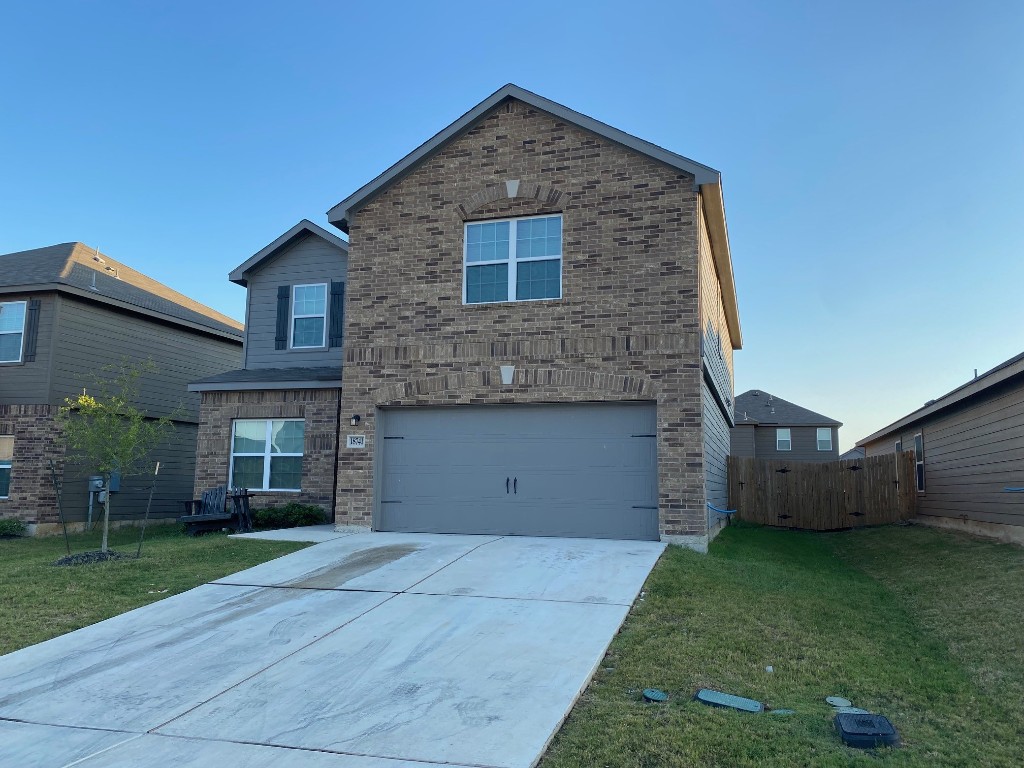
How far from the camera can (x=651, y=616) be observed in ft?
24.2

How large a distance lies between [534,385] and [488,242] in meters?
2.60

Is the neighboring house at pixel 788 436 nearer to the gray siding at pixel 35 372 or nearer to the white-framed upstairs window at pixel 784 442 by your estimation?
the white-framed upstairs window at pixel 784 442

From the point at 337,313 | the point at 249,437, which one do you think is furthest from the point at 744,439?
the point at 249,437

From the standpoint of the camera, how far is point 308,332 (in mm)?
16781

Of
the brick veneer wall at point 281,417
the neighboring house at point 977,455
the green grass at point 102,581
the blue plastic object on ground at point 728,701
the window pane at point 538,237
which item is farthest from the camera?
the brick veneer wall at point 281,417

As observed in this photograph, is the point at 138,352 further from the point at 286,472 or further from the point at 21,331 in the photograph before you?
the point at 286,472

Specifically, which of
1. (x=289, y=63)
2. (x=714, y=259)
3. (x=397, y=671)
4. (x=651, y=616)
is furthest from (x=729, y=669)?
(x=289, y=63)

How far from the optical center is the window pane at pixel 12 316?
17828mm

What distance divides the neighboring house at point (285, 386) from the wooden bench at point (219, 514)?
0.50 metres

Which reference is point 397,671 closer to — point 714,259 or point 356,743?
point 356,743

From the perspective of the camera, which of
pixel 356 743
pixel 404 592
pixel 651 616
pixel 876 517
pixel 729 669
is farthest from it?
pixel 876 517

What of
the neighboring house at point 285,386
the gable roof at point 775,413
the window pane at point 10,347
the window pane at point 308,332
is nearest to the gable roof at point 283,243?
the neighboring house at point 285,386

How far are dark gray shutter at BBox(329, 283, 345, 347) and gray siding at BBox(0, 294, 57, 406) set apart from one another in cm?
671

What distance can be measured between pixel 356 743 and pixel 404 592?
12.2ft
